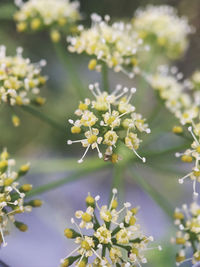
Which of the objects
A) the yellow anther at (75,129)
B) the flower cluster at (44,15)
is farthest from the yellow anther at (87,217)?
the flower cluster at (44,15)

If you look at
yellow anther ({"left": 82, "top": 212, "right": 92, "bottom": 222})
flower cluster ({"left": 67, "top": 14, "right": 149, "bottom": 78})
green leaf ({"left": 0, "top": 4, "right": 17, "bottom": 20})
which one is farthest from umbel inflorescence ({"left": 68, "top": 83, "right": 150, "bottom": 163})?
green leaf ({"left": 0, "top": 4, "right": 17, "bottom": 20})

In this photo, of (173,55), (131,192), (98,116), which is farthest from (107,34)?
(131,192)

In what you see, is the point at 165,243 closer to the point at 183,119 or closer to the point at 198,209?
the point at 198,209

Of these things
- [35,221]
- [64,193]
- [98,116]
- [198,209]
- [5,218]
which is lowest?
[5,218]

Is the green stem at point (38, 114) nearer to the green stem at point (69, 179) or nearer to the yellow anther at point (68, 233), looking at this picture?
the green stem at point (69, 179)

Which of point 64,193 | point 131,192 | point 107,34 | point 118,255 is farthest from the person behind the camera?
point 131,192

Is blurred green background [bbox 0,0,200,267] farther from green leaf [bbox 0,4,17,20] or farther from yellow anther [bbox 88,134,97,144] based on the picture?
yellow anther [bbox 88,134,97,144]

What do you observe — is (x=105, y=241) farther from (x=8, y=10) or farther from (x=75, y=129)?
(x=8, y=10)

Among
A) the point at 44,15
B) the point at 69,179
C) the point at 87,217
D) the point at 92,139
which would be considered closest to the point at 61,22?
the point at 44,15
